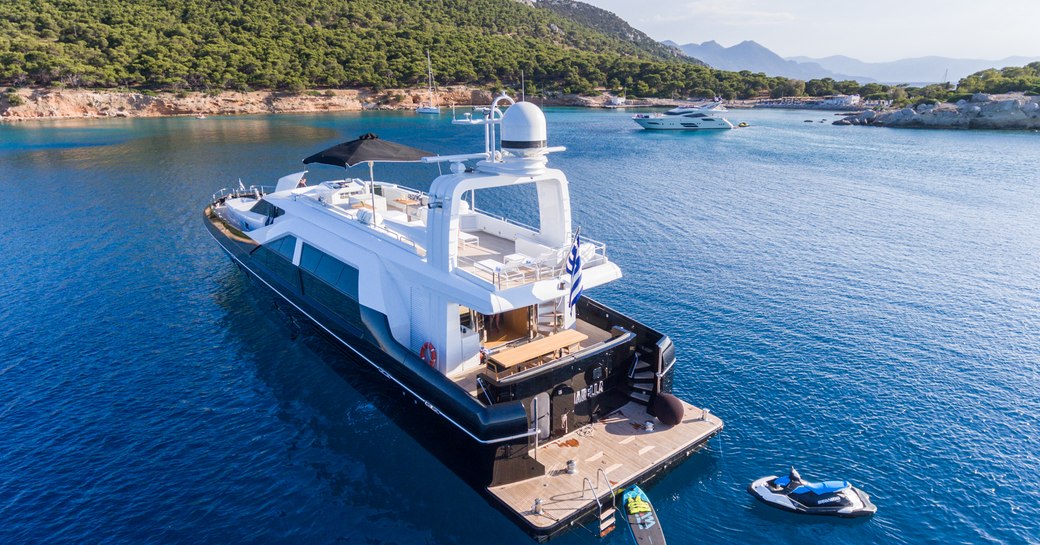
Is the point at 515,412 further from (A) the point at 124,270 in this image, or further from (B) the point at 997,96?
(B) the point at 997,96

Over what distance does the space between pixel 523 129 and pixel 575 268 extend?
145 inches

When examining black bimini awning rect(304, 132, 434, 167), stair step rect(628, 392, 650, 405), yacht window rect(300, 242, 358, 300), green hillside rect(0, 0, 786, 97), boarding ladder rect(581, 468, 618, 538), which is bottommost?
boarding ladder rect(581, 468, 618, 538)

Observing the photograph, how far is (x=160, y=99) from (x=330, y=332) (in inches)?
4092

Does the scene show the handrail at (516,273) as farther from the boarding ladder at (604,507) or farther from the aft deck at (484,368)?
the boarding ladder at (604,507)

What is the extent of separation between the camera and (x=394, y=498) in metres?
13.9

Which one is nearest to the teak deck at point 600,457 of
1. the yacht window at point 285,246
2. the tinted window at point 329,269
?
the tinted window at point 329,269

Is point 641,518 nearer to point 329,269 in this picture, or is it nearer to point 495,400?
point 495,400

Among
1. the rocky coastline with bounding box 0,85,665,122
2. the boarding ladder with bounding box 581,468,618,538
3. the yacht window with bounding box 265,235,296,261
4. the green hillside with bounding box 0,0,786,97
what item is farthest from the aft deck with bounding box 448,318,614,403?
the green hillside with bounding box 0,0,786,97

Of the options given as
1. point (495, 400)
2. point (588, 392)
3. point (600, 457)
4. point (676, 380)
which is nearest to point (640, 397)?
point (588, 392)

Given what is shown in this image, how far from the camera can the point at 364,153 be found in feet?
66.8

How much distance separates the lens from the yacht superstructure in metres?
12.6

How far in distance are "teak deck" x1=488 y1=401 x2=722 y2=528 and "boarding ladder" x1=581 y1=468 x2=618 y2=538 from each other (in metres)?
0.06

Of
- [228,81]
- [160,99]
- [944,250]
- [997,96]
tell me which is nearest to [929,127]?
[997,96]

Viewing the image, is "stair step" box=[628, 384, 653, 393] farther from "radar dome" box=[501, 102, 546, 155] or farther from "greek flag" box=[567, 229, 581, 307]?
"radar dome" box=[501, 102, 546, 155]
